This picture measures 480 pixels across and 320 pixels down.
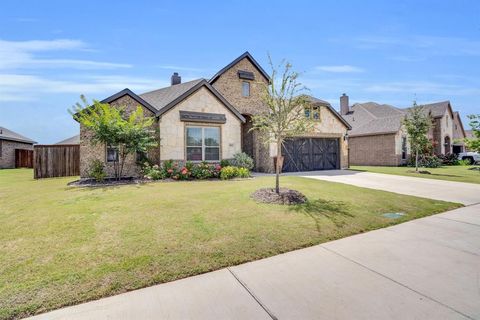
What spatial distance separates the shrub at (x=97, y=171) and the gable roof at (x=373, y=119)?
942 inches

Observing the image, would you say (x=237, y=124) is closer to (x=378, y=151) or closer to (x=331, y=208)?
(x=331, y=208)

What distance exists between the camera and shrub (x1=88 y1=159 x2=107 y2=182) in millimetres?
12547

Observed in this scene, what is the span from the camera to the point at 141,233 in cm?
512

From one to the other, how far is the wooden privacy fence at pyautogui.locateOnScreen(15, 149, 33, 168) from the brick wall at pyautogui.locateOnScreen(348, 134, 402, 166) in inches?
1409

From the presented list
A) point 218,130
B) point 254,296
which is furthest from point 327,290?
point 218,130

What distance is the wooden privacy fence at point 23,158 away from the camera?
86.5 feet

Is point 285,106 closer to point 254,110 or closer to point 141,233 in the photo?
point 141,233

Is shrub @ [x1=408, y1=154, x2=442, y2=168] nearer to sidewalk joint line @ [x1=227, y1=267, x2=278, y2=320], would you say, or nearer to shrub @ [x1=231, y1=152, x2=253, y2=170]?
shrub @ [x1=231, y1=152, x2=253, y2=170]

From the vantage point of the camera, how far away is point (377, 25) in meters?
10.2

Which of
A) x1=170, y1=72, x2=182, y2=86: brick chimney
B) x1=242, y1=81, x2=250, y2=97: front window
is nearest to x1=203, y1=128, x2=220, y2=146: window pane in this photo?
x1=242, y1=81, x2=250, y2=97: front window

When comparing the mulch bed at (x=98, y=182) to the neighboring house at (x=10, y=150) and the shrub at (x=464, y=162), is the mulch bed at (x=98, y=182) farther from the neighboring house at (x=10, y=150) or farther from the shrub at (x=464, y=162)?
the shrub at (x=464, y=162)

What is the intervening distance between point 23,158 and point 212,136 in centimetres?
2439

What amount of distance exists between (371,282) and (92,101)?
45.6 ft

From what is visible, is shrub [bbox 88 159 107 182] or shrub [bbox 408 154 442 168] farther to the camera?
shrub [bbox 408 154 442 168]
